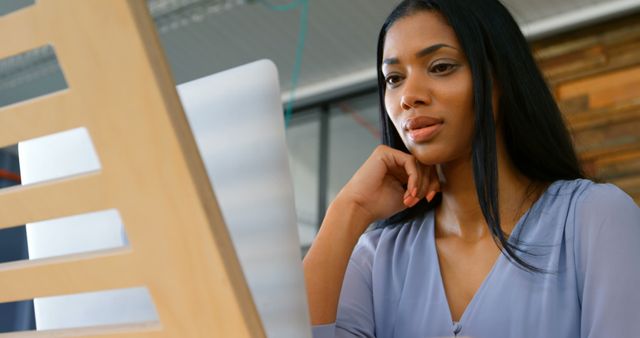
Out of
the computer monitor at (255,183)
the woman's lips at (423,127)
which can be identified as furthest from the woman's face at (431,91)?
the computer monitor at (255,183)

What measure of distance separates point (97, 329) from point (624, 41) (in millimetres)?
4323

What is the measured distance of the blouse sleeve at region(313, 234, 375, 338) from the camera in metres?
1.24

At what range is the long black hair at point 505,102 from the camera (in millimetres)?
1282

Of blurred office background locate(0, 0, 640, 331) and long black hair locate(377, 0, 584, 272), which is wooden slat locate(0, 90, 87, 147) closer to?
long black hair locate(377, 0, 584, 272)

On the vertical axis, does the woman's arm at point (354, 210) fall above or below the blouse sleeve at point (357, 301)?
above

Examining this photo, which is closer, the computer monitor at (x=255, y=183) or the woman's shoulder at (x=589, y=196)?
the computer monitor at (x=255, y=183)

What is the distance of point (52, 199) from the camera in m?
0.53

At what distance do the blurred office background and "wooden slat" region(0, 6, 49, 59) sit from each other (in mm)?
3089

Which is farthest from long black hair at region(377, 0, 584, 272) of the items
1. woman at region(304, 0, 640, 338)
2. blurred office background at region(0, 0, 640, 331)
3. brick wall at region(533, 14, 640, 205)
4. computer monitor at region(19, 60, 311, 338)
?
brick wall at region(533, 14, 640, 205)

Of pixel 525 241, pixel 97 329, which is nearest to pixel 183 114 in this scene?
pixel 97 329

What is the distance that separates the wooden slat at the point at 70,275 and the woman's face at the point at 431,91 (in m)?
0.80

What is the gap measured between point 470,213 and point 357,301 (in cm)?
26

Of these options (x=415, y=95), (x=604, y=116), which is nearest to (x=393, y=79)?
(x=415, y=95)

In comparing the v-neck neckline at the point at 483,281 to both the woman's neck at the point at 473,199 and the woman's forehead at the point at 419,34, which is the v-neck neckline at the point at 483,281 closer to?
the woman's neck at the point at 473,199
